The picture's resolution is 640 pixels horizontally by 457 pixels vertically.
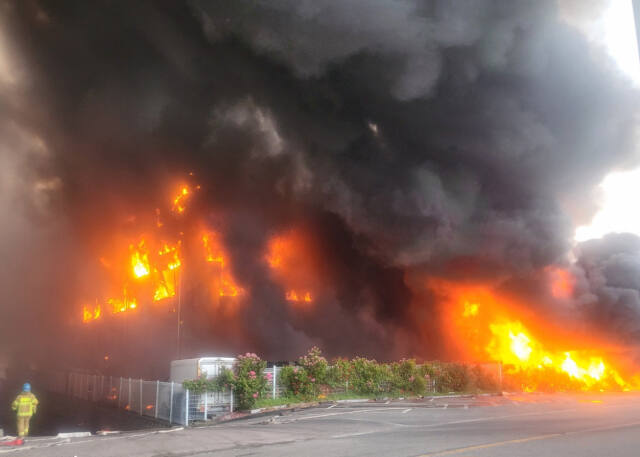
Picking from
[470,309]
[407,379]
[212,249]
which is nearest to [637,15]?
[407,379]

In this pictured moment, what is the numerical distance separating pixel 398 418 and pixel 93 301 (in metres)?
40.2

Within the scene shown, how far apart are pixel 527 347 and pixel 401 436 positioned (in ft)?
74.9

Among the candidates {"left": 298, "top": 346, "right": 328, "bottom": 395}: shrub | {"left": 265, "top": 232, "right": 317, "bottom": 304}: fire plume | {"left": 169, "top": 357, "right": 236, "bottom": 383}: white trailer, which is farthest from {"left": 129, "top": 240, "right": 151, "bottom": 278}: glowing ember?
{"left": 298, "top": 346, "right": 328, "bottom": 395}: shrub

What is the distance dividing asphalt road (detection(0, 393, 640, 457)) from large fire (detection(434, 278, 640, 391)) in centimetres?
1064

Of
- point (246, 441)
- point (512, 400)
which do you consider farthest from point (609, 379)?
point (246, 441)

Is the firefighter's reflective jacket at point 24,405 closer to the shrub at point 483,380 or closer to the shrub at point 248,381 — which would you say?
the shrub at point 248,381

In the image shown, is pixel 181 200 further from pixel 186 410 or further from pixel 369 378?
pixel 186 410

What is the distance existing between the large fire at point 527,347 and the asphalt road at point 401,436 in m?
10.6

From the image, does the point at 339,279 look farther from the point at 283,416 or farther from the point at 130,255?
the point at 283,416

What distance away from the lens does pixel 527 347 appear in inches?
1257

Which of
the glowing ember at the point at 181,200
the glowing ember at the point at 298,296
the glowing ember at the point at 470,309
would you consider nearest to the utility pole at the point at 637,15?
the glowing ember at the point at 470,309

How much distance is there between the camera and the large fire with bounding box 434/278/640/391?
28484mm

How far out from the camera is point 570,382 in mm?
29031

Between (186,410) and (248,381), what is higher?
(248,381)
